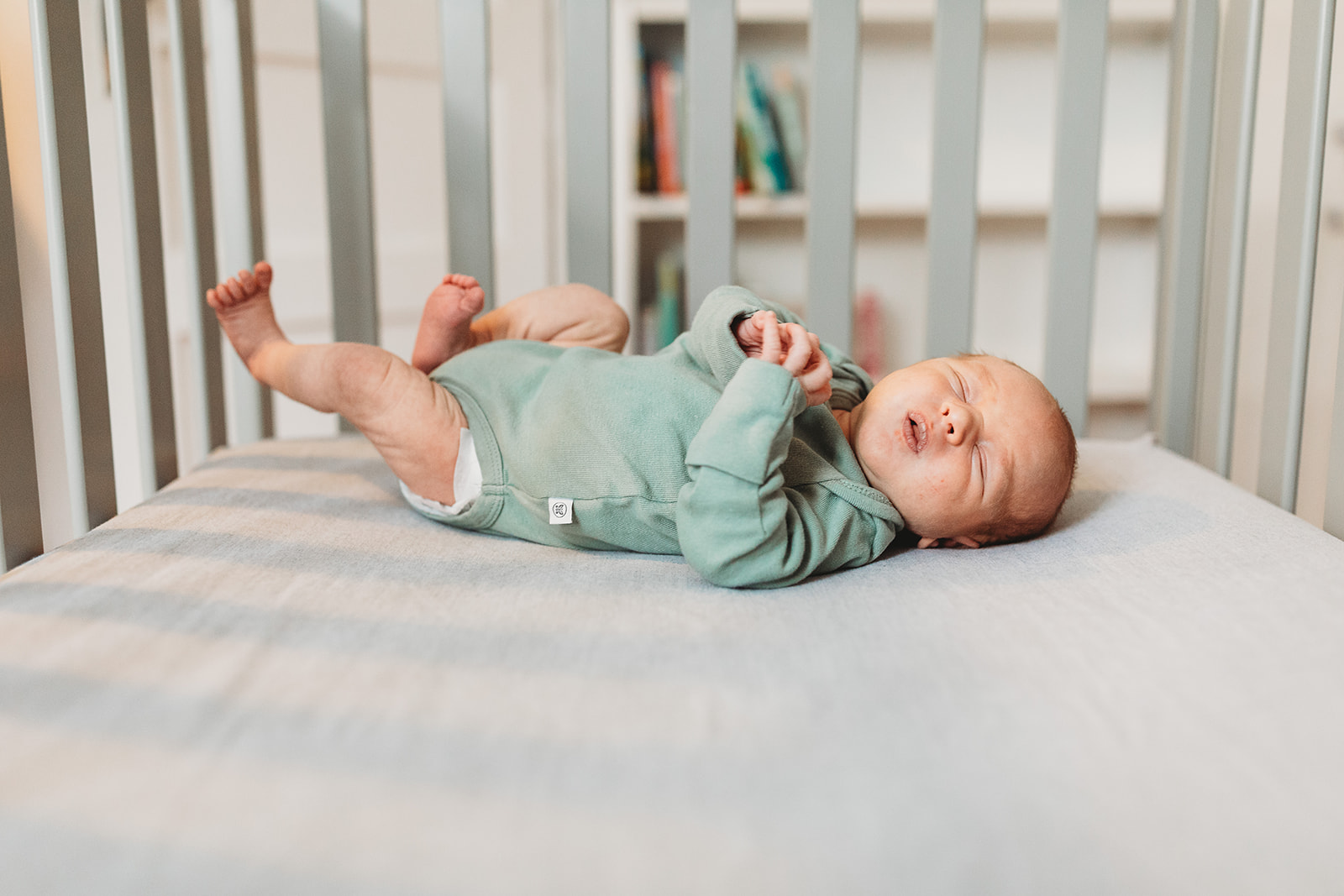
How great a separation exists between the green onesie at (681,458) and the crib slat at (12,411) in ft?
1.10

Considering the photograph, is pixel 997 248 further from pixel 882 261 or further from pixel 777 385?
pixel 777 385

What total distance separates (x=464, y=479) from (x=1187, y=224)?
93 cm

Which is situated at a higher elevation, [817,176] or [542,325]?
[817,176]

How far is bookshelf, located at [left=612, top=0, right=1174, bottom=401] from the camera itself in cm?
202

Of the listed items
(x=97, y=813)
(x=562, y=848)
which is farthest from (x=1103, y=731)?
(x=97, y=813)

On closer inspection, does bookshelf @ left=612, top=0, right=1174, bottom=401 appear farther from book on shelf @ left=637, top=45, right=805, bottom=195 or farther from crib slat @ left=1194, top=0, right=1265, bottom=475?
crib slat @ left=1194, top=0, right=1265, bottom=475

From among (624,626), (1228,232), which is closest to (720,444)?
(624,626)

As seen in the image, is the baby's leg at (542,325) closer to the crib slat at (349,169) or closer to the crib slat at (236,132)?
the crib slat at (349,169)

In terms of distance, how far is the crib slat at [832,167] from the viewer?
4.03 feet

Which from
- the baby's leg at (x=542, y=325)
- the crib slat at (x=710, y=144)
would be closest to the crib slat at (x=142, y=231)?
the baby's leg at (x=542, y=325)

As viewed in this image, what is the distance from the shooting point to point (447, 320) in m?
1.04

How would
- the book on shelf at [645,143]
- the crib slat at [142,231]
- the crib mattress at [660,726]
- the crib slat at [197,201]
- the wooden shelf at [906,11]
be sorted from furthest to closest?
the book on shelf at [645,143] → the wooden shelf at [906,11] → the crib slat at [197,201] → the crib slat at [142,231] → the crib mattress at [660,726]

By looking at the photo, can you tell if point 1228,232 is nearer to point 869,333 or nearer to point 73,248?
point 869,333

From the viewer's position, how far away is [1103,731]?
511mm
